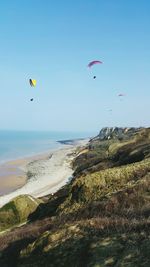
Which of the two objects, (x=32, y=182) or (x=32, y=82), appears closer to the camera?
(x=32, y=82)

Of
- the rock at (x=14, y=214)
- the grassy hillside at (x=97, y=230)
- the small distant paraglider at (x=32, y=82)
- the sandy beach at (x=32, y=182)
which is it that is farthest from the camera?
the sandy beach at (x=32, y=182)

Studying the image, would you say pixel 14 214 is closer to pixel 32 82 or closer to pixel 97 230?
pixel 97 230

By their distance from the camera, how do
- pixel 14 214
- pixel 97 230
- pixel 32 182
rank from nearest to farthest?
1. pixel 97 230
2. pixel 14 214
3. pixel 32 182

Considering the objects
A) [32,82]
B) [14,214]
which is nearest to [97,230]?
[14,214]

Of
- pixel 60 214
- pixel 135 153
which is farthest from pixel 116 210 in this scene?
pixel 135 153

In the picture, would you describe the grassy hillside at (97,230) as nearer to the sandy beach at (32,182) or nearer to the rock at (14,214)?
the rock at (14,214)

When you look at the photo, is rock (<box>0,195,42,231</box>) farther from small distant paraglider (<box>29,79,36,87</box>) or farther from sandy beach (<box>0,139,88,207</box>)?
sandy beach (<box>0,139,88,207</box>)

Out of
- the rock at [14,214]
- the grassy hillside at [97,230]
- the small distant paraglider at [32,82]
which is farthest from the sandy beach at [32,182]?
the grassy hillside at [97,230]

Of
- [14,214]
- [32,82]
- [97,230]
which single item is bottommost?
[14,214]

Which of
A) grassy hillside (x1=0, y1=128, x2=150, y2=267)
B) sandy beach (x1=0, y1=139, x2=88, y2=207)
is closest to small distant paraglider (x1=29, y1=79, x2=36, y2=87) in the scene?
sandy beach (x1=0, y1=139, x2=88, y2=207)
